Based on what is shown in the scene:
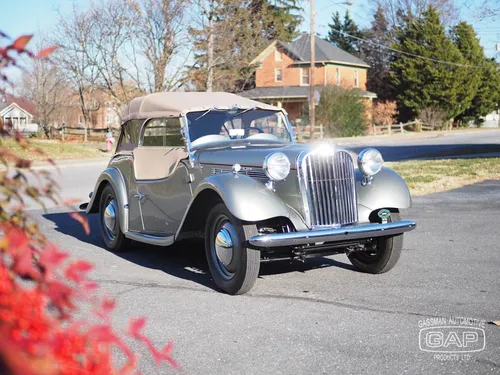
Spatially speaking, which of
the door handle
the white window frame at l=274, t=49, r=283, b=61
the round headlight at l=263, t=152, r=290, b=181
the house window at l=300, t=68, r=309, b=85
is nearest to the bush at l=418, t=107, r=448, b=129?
the house window at l=300, t=68, r=309, b=85

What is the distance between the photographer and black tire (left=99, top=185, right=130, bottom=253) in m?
7.86

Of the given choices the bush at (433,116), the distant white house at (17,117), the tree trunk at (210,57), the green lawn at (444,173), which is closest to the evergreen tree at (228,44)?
the tree trunk at (210,57)

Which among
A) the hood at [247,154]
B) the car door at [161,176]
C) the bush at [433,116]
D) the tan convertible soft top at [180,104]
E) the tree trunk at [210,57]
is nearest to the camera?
the hood at [247,154]

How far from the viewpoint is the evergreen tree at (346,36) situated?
82750mm

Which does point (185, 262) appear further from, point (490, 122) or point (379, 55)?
point (490, 122)

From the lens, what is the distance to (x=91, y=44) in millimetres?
28031

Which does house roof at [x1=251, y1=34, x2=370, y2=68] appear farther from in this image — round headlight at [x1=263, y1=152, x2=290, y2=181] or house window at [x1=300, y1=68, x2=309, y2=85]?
round headlight at [x1=263, y1=152, x2=290, y2=181]

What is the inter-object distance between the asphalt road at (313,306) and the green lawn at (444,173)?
5.08 meters

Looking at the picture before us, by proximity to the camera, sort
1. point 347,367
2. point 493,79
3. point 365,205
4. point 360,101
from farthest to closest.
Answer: point 493,79 → point 360,101 → point 365,205 → point 347,367

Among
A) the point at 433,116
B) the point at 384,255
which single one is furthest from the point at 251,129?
the point at 433,116

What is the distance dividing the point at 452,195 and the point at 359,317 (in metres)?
8.25

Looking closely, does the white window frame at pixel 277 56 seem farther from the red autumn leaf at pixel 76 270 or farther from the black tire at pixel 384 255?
the red autumn leaf at pixel 76 270

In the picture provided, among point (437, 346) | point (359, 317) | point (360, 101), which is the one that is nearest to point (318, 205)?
point (359, 317)

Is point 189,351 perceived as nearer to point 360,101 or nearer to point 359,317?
point 359,317
